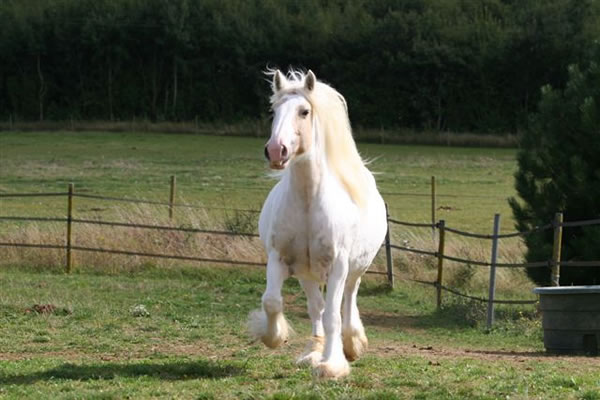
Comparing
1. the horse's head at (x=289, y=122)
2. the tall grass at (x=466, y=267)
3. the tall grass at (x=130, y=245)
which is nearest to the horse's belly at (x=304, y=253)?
the horse's head at (x=289, y=122)

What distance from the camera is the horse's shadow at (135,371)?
7.59m

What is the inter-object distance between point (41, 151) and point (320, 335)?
34.0 metres

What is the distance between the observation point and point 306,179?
24.7 ft

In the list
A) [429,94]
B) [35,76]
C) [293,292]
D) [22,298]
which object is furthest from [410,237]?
[35,76]

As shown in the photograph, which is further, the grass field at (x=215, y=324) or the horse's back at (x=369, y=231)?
the horse's back at (x=369, y=231)

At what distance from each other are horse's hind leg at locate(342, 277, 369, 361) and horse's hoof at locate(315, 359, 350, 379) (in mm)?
815

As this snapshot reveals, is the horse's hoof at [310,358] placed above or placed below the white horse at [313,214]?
below

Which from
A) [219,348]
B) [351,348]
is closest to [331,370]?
[351,348]

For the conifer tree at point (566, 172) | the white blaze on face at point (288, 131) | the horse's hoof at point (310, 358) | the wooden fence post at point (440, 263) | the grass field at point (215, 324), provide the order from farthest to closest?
the wooden fence post at point (440, 263), the conifer tree at point (566, 172), the horse's hoof at point (310, 358), the grass field at point (215, 324), the white blaze on face at point (288, 131)

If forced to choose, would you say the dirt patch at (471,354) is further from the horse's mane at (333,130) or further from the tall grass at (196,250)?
the tall grass at (196,250)

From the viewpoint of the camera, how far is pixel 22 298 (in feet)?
43.7

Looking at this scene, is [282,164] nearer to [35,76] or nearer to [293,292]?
[293,292]

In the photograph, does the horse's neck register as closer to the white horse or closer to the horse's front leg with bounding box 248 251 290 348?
the white horse

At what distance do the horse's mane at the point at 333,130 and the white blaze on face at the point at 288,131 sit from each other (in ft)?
0.35
